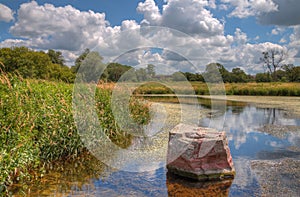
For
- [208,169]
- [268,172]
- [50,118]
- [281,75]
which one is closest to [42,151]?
[50,118]

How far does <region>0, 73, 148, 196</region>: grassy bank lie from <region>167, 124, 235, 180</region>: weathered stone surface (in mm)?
2155

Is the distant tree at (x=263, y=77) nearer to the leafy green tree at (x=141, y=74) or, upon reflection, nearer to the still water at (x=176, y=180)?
the leafy green tree at (x=141, y=74)

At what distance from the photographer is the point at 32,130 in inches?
192

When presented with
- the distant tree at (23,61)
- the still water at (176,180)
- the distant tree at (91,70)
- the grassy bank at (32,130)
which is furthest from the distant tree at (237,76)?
the grassy bank at (32,130)

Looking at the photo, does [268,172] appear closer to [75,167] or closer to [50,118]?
[75,167]

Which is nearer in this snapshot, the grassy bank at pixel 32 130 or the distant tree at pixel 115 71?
the grassy bank at pixel 32 130

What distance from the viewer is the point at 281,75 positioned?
5531 cm

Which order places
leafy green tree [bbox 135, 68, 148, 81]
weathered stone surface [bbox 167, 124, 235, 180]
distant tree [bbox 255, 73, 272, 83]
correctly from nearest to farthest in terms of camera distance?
weathered stone surface [bbox 167, 124, 235, 180]
leafy green tree [bbox 135, 68, 148, 81]
distant tree [bbox 255, 73, 272, 83]

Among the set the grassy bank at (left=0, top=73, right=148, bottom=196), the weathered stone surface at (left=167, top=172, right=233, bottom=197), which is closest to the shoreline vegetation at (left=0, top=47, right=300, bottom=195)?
the grassy bank at (left=0, top=73, right=148, bottom=196)

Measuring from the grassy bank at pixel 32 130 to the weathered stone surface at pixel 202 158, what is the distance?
84.9 inches

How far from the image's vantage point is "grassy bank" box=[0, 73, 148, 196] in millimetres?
4109

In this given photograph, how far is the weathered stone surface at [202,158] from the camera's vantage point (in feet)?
16.3

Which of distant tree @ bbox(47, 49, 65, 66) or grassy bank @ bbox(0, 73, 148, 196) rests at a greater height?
distant tree @ bbox(47, 49, 65, 66)

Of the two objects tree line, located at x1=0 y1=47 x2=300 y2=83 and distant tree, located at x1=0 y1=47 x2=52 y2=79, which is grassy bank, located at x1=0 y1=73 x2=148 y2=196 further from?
distant tree, located at x1=0 y1=47 x2=52 y2=79
